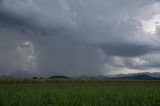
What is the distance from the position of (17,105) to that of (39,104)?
1.30 metres

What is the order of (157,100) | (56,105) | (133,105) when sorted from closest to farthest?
(56,105) → (133,105) → (157,100)

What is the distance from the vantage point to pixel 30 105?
13438 mm

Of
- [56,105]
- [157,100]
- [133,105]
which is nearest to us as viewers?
[56,105]

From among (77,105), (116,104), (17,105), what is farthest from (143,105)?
(17,105)

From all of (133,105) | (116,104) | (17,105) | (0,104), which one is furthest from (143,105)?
(0,104)

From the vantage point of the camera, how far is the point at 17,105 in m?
13.6

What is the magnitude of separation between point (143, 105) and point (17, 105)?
7.40 metres

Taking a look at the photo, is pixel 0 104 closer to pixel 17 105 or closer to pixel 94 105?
pixel 17 105

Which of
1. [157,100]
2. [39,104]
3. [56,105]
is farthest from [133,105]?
[39,104]

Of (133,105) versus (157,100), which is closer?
(133,105)

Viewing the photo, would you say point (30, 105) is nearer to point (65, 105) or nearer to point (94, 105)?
point (65, 105)

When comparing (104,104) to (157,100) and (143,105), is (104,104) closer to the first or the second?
(143,105)

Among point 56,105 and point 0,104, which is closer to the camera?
point 56,105

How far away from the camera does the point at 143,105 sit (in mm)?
13703
